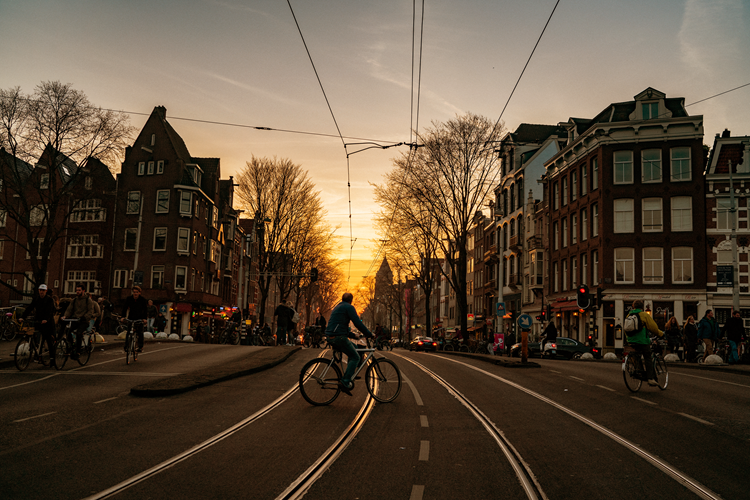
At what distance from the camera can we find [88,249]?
5647 centimetres

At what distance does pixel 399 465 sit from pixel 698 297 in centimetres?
3936

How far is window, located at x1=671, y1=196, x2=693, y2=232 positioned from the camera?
41812 mm

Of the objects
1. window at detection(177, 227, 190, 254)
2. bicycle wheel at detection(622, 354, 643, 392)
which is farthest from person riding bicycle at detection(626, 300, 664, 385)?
window at detection(177, 227, 190, 254)

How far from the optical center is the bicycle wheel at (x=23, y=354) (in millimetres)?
14859

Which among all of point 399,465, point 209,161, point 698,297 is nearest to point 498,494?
point 399,465

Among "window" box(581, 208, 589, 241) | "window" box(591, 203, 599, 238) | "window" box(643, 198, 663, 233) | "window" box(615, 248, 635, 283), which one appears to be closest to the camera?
"window" box(643, 198, 663, 233)

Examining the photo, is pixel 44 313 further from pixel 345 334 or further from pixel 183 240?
pixel 183 240

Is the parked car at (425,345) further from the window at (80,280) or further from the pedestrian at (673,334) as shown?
the window at (80,280)

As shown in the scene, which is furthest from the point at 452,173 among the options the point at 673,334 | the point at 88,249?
the point at 88,249

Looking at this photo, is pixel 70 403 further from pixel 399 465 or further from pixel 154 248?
pixel 154 248

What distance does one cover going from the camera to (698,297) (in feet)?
135

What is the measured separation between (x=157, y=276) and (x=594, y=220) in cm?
3327

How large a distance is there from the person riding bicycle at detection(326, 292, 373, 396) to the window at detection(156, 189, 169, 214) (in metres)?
47.4

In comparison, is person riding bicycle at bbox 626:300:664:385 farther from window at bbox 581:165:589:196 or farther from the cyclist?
window at bbox 581:165:589:196
